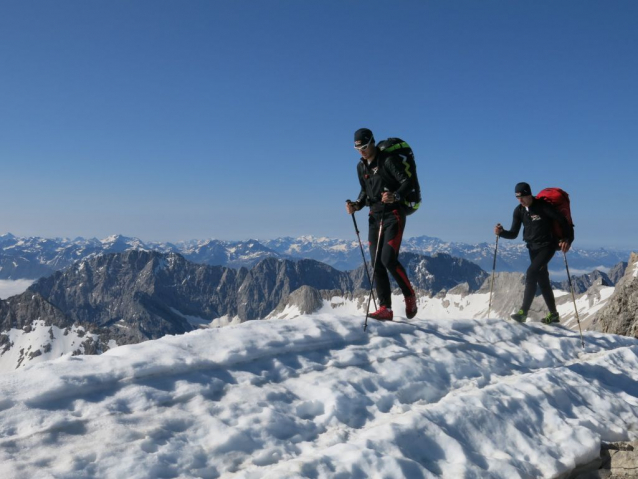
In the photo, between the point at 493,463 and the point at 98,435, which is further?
the point at 493,463

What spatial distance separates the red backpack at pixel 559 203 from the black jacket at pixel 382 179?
5359 millimetres

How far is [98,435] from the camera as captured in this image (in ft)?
18.5

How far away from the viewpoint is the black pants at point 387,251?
35.2 ft

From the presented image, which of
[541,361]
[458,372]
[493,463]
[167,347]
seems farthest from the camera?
[541,361]

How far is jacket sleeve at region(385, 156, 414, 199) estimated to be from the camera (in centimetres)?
1048

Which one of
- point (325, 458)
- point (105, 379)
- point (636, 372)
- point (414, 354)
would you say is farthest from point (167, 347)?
point (636, 372)

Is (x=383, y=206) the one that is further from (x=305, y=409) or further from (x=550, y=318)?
(x=550, y=318)

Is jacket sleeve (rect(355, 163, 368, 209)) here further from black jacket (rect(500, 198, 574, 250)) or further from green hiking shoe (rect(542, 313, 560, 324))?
green hiking shoe (rect(542, 313, 560, 324))

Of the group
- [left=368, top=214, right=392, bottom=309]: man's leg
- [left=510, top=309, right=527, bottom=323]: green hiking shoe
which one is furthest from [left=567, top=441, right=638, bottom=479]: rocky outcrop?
[left=510, top=309, right=527, bottom=323]: green hiking shoe

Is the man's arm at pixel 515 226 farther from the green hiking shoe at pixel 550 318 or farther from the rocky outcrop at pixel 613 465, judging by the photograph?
the rocky outcrop at pixel 613 465

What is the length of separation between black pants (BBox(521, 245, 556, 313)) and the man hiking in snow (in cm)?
455

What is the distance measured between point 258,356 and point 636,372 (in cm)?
882

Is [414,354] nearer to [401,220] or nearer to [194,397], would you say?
[401,220]

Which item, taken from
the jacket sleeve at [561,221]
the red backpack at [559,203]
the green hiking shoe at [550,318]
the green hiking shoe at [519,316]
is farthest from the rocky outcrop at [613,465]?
the red backpack at [559,203]
